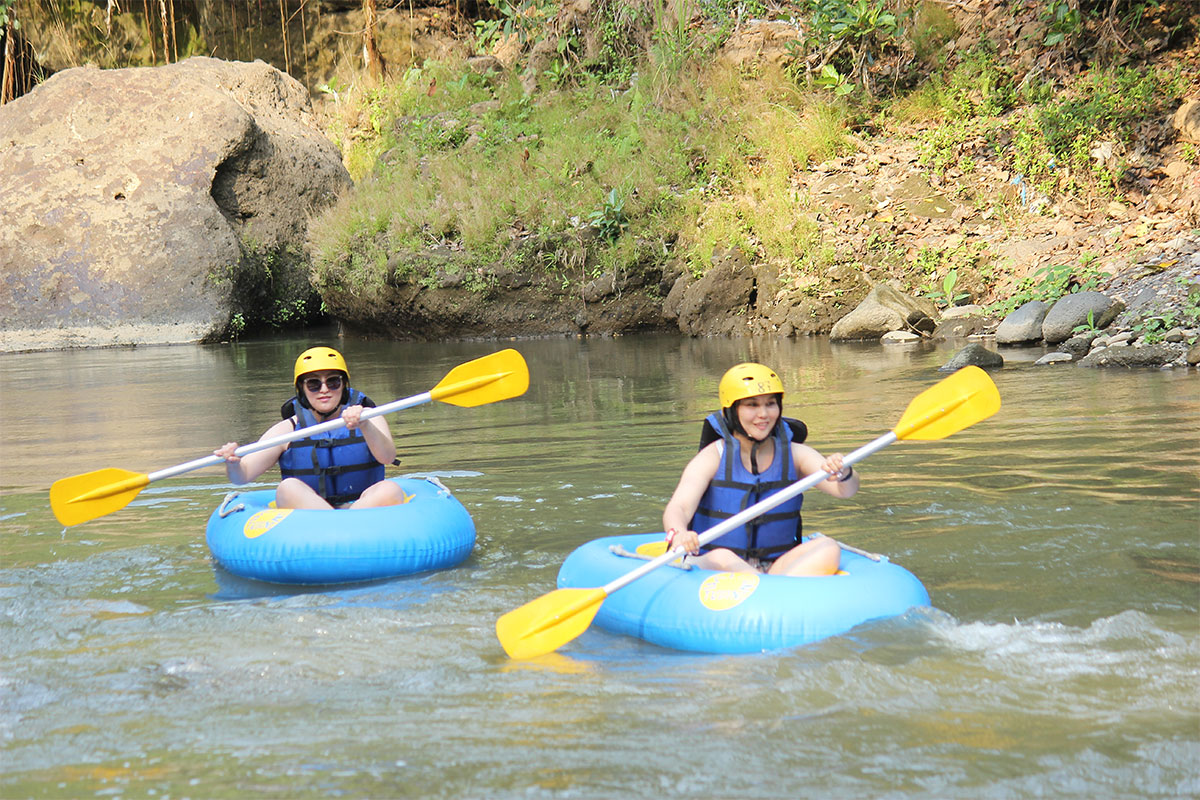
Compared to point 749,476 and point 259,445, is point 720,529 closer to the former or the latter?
point 749,476

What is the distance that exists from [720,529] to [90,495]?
109 inches

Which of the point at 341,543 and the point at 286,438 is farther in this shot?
the point at 286,438

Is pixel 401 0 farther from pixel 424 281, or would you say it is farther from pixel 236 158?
pixel 424 281

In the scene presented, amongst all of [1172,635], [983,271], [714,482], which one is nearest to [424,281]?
[983,271]

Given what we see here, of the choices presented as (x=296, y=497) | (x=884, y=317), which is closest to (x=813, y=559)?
(x=296, y=497)

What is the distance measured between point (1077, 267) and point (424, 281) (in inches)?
309

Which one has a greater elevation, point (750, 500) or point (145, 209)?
point (145, 209)

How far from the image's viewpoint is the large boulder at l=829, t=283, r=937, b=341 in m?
12.0

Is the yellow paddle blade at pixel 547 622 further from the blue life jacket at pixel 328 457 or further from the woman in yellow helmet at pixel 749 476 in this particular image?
the blue life jacket at pixel 328 457

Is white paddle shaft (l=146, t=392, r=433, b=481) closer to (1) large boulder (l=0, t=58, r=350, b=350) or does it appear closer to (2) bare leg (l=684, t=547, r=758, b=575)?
(2) bare leg (l=684, t=547, r=758, b=575)

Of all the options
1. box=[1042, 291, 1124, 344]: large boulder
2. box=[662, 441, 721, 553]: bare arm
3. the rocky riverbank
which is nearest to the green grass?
the rocky riverbank

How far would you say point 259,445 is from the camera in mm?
4758

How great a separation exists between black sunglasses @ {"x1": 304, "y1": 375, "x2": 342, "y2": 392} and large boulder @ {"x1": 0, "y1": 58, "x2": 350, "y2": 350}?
11.8m

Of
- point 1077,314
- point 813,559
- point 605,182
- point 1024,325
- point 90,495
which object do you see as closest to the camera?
point 813,559
